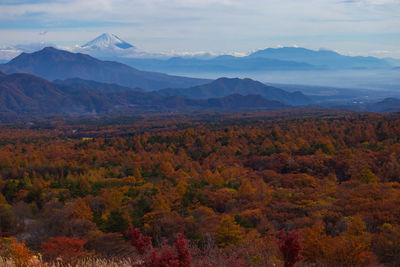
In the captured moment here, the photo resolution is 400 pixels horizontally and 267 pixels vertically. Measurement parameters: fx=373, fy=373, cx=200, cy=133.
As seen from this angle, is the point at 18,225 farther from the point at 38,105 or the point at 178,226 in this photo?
the point at 38,105

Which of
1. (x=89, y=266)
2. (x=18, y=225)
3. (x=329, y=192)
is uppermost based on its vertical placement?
(x=89, y=266)

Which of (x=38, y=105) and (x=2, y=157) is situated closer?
(x=2, y=157)

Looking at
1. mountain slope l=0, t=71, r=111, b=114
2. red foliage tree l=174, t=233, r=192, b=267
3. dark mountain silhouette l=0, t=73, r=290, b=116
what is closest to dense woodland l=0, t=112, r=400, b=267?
red foliage tree l=174, t=233, r=192, b=267

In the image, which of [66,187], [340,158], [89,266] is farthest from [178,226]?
[340,158]

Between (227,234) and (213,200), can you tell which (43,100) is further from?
(227,234)

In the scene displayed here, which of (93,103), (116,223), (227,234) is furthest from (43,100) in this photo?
(227,234)

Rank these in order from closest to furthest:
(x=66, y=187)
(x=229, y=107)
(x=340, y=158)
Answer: (x=66, y=187) < (x=340, y=158) < (x=229, y=107)
